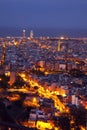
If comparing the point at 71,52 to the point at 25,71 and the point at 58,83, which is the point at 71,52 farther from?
the point at 58,83

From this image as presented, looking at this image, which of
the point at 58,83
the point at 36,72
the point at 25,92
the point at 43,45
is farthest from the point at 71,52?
the point at 25,92

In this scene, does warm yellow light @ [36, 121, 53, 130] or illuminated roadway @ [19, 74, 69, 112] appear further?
illuminated roadway @ [19, 74, 69, 112]

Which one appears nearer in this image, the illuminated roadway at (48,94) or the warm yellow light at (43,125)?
the warm yellow light at (43,125)

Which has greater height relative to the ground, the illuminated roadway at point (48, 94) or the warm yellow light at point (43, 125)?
the warm yellow light at point (43, 125)

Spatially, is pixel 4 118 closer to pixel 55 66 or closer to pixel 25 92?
pixel 25 92

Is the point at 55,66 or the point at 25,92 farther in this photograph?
the point at 55,66

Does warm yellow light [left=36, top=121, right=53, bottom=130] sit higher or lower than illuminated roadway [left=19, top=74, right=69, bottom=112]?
higher

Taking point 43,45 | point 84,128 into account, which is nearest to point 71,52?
point 43,45

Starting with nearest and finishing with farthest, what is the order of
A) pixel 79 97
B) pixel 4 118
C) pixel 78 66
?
pixel 4 118 → pixel 79 97 → pixel 78 66

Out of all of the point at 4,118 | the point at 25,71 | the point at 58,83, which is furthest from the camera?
the point at 25,71

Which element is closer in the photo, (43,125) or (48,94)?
(43,125)
